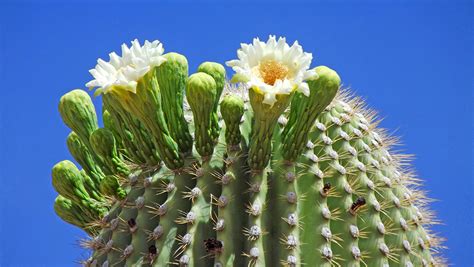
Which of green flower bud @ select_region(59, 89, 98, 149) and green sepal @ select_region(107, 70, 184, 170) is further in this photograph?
green flower bud @ select_region(59, 89, 98, 149)

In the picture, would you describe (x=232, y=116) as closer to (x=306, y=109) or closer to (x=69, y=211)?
(x=306, y=109)

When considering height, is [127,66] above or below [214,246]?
above

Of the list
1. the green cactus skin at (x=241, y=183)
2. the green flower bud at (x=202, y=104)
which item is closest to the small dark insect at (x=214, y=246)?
the green cactus skin at (x=241, y=183)

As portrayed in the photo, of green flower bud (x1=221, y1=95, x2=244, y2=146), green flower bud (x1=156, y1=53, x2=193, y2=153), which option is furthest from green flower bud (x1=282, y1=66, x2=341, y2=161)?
green flower bud (x1=156, y1=53, x2=193, y2=153)

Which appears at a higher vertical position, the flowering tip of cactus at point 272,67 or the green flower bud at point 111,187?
the flowering tip of cactus at point 272,67

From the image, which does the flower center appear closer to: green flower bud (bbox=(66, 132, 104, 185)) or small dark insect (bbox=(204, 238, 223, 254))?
small dark insect (bbox=(204, 238, 223, 254))

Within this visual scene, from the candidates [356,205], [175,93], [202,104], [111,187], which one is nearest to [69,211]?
[111,187]

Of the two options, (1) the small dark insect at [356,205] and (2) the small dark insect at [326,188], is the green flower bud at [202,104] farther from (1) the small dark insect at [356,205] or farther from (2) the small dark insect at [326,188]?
(1) the small dark insect at [356,205]

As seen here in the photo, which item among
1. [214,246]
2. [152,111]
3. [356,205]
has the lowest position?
[214,246]

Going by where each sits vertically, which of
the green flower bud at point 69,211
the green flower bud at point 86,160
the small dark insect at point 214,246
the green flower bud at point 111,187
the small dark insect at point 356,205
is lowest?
the small dark insect at point 214,246
